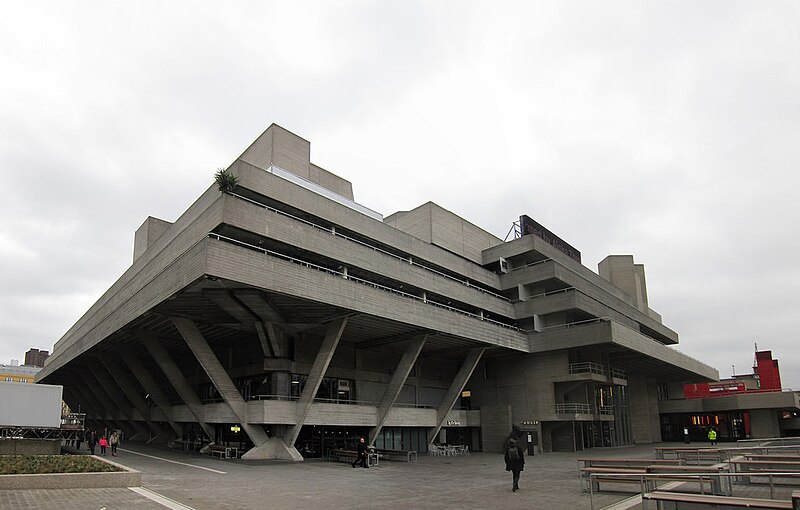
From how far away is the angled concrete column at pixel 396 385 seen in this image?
38.2 metres

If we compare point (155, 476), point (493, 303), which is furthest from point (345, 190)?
point (155, 476)

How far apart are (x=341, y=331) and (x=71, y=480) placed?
18336 millimetres

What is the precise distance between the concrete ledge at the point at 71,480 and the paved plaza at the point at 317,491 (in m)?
0.40

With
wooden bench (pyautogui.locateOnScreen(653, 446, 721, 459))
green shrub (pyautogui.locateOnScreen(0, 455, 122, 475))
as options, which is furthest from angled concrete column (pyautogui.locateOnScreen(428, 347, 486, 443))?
green shrub (pyautogui.locateOnScreen(0, 455, 122, 475))

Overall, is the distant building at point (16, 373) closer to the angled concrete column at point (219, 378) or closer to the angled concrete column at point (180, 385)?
the angled concrete column at point (180, 385)

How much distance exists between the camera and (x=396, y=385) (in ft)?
127

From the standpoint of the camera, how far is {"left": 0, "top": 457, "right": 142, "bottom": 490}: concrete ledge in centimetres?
1638

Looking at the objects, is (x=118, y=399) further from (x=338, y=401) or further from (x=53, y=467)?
(x=53, y=467)

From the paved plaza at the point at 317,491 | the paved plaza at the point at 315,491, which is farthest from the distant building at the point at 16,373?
the paved plaza at the point at 317,491

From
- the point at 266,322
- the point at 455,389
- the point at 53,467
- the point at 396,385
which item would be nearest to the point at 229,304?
the point at 266,322

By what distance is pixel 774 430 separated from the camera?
6259cm

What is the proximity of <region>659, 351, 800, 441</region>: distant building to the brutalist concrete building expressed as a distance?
720 centimetres

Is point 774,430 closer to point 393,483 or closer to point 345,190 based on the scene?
point 345,190

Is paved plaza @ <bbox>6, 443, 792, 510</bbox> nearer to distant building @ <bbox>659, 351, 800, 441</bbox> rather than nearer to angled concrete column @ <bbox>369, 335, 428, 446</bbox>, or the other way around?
angled concrete column @ <bbox>369, 335, 428, 446</bbox>
